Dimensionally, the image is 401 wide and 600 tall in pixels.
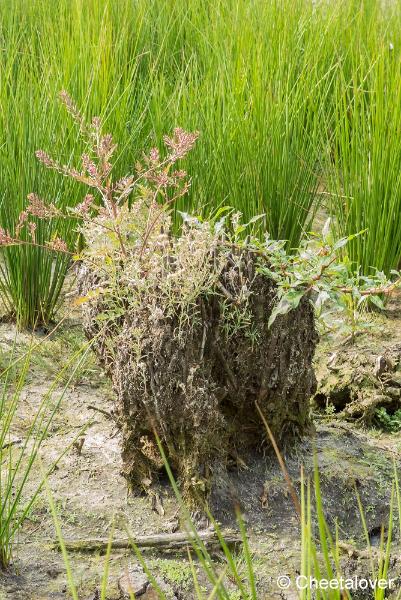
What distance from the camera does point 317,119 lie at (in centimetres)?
336

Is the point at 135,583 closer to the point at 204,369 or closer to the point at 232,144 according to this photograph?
the point at 204,369

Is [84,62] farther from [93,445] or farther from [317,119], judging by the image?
[93,445]

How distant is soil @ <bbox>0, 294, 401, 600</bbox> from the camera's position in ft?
6.64

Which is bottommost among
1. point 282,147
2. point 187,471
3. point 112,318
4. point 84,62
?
point 187,471

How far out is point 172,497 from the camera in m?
2.23

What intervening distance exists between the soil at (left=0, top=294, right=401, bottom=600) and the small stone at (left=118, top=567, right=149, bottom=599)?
0.05 ft

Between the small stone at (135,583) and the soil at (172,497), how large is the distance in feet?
0.05

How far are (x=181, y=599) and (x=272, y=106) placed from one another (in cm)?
184

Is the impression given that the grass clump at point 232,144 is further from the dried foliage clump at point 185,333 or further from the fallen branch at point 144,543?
the fallen branch at point 144,543

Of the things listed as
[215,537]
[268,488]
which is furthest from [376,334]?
[215,537]

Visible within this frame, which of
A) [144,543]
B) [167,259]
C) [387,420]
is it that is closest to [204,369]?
[167,259]

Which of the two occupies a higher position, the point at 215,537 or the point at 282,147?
the point at 282,147

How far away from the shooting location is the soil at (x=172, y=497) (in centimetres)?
203

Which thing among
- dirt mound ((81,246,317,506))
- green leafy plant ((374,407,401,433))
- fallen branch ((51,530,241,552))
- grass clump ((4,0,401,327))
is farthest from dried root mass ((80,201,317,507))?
grass clump ((4,0,401,327))
